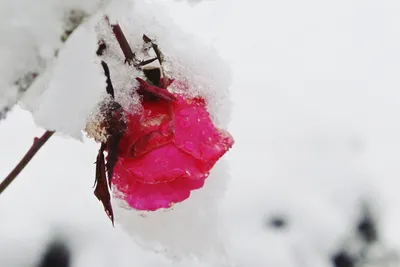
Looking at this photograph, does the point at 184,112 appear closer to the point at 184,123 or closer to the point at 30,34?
the point at 184,123

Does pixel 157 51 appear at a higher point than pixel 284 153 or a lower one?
higher

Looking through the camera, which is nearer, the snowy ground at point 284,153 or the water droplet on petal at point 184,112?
the water droplet on petal at point 184,112

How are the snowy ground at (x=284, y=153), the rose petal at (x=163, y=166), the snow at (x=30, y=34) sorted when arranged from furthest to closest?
the snowy ground at (x=284, y=153) < the rose petal at (x=163, y=166) < the snow at (x=30, y=34)

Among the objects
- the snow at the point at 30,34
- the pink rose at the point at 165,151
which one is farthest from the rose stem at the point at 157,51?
the snow at the point at 30,34

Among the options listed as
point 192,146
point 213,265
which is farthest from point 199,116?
point 213,265

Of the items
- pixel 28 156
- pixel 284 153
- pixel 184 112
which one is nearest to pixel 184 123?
pixel 184 112

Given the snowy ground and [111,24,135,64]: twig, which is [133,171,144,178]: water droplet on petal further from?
the snowy ground

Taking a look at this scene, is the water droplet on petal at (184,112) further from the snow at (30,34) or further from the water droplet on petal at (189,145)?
the snow at (30,34)

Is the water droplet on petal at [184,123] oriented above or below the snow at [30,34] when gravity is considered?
below

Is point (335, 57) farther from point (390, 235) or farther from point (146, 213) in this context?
point (146, 213)
